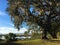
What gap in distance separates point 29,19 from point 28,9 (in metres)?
1.88

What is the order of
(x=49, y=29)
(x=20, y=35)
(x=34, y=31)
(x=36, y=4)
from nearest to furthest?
1. (x=36, y=4)
2. (x=49, y=29)
3. (x=34, y=31)
4. (x=20, y=35)

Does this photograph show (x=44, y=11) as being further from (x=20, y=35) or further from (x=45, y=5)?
(x=20, y=35)

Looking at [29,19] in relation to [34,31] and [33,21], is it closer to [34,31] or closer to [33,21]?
[33,21]

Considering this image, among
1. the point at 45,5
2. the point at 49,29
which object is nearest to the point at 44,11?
the point at 45,5

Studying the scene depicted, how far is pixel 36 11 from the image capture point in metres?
35.4

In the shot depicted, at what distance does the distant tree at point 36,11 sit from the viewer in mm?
33875

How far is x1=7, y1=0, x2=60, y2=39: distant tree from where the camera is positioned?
111 ft

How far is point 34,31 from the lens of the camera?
130 feet

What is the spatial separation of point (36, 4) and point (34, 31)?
23.9ft

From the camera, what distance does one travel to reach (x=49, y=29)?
3638 cm

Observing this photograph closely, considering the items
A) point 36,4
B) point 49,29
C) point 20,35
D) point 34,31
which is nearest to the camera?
point 36,4

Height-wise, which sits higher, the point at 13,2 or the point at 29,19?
the point at 13,2

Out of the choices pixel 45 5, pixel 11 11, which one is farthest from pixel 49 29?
pixel 11 11

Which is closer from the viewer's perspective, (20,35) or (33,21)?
(33,21)
